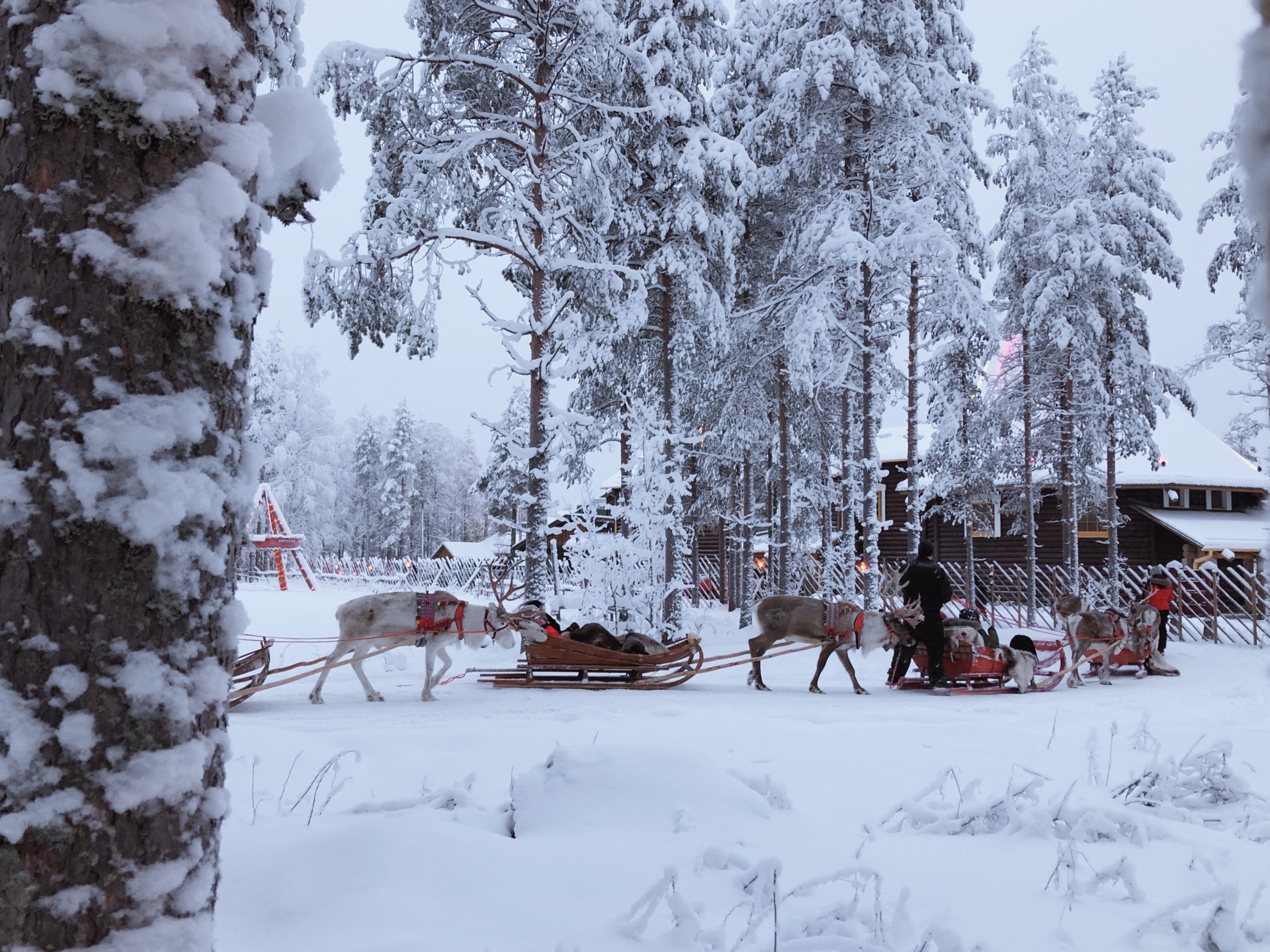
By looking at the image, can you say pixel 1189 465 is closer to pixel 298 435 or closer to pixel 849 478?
pixel 849 478

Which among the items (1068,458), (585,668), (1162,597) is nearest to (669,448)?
(585,668)

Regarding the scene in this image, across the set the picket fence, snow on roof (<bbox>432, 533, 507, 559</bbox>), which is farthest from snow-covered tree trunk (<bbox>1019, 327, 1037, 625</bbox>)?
snow on roof (<bbox>432, 533, 507, 559</bbox>)

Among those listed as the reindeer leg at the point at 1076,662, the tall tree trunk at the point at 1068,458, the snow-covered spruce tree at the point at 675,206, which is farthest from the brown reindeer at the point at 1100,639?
the tall tree trunk at the point at 1068,458

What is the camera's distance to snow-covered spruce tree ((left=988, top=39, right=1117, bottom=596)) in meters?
20.8

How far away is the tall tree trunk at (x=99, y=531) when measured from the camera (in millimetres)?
1574

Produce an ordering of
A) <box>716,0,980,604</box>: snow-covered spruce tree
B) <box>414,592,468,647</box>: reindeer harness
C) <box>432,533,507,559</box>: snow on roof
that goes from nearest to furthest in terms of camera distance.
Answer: <box>414,592,468,647</box>: reindeer harness, <box>716,0,980,604</box>: snow-covered spruce tree, <box>432,533,507,559</box>: snow on roof

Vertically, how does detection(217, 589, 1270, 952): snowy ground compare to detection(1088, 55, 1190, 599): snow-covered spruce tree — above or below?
below

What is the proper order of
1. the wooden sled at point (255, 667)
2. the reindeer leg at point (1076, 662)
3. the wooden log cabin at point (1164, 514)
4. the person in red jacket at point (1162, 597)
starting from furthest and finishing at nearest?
the wooden log cabin at point (1164, 514), the person in red jacket at point (1162, 597), the reindeer leg at point (1076, 662), the wooden sled at point (255, 667)

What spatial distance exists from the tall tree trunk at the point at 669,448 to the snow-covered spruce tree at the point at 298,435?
3336 cm

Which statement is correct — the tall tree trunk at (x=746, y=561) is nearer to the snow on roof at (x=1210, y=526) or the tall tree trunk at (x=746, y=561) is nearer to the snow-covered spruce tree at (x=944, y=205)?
the snow-covered spruce tree at (x=944, y=205)

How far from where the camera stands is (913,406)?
1752cm

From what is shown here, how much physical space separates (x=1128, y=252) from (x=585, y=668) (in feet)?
60.0

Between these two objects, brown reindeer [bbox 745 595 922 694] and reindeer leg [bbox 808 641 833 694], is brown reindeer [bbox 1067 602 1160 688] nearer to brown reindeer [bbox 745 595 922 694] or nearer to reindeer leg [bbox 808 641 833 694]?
brown reindeer [bbox 745 595 922 694]

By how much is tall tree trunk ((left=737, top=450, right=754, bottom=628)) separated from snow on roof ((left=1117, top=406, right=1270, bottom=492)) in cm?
1428
